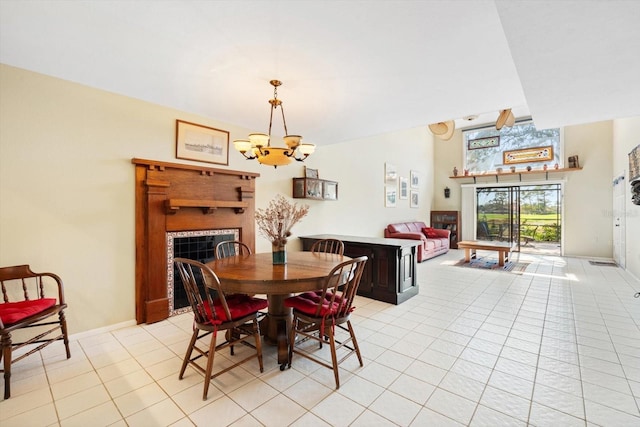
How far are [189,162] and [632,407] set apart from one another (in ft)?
14.9

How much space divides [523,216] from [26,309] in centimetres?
1052

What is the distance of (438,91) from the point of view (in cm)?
289

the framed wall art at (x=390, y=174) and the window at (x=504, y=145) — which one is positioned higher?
the window at (x=504, y=145)

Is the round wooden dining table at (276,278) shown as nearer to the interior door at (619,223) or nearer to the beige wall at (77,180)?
the beige wall at (77,180)

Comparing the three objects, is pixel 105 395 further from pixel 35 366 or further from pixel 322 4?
pixel 322 4

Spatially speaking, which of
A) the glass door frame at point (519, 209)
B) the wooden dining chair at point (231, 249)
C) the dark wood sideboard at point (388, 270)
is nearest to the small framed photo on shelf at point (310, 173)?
the dark wood sideboard at point (388, 270)

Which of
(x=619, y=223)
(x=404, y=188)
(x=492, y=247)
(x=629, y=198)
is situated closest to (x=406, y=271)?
(x=492, y=247)

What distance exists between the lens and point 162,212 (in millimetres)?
3266

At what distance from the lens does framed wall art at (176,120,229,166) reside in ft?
11.5

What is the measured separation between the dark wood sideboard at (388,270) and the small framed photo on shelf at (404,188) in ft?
13.4

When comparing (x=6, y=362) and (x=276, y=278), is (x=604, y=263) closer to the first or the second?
(x=276, y=278)

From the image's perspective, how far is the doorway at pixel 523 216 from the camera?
790cm

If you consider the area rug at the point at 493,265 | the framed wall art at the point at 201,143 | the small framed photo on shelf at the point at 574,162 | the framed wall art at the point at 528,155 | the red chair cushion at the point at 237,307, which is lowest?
the area rug at the point at 493,265

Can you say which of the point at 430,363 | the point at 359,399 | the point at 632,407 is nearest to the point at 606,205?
the point at 632,407
